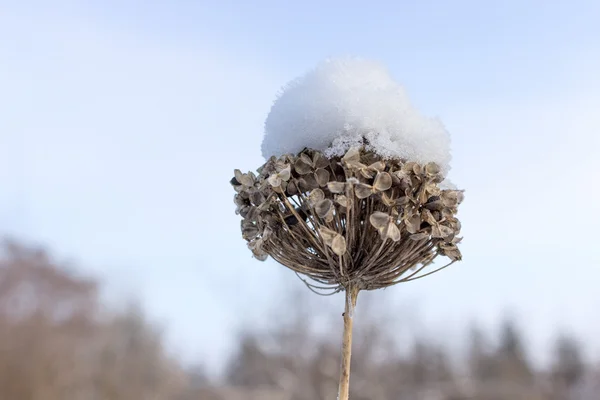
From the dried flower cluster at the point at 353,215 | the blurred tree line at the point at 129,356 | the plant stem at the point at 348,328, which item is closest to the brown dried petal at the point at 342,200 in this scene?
the dried flower cluster at the point at 353,215

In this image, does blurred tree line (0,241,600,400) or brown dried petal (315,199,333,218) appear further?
blurred tree line (0,241,600,400)

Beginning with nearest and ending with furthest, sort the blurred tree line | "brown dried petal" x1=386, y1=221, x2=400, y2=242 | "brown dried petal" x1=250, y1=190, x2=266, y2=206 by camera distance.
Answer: "brown dried petal" x1=386, y1=221, x2=400, y2=242 → "brown dried petal" x1=250, y1=190, x2=266, y2=206 → the blurred tree line

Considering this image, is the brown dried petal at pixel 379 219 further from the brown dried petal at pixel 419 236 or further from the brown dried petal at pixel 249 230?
the brown dried petal at pixel 249 230

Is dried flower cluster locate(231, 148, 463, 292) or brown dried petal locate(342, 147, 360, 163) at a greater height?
brown dried petal locate(342, 147, 360, 163)

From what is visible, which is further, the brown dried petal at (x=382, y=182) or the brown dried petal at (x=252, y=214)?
the brown dried petal at (x=252, y=214)

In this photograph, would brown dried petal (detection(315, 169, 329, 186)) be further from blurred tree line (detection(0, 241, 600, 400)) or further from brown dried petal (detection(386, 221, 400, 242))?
blurred tree line (detection(0, 241, 600, 400))

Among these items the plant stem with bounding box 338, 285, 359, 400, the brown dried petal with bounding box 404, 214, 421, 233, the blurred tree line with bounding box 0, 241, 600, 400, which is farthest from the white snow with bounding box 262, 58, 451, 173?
the blurred tree line with bounding box 0, 241, 600, 400

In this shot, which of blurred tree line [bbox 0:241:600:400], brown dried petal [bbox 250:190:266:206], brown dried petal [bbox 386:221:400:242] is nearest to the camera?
brown dried petal [bbox 386:221:400:242]

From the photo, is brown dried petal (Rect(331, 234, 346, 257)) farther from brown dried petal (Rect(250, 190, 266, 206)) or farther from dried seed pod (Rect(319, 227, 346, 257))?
brown dried petal (Rect(250, 190, 266, 206))
